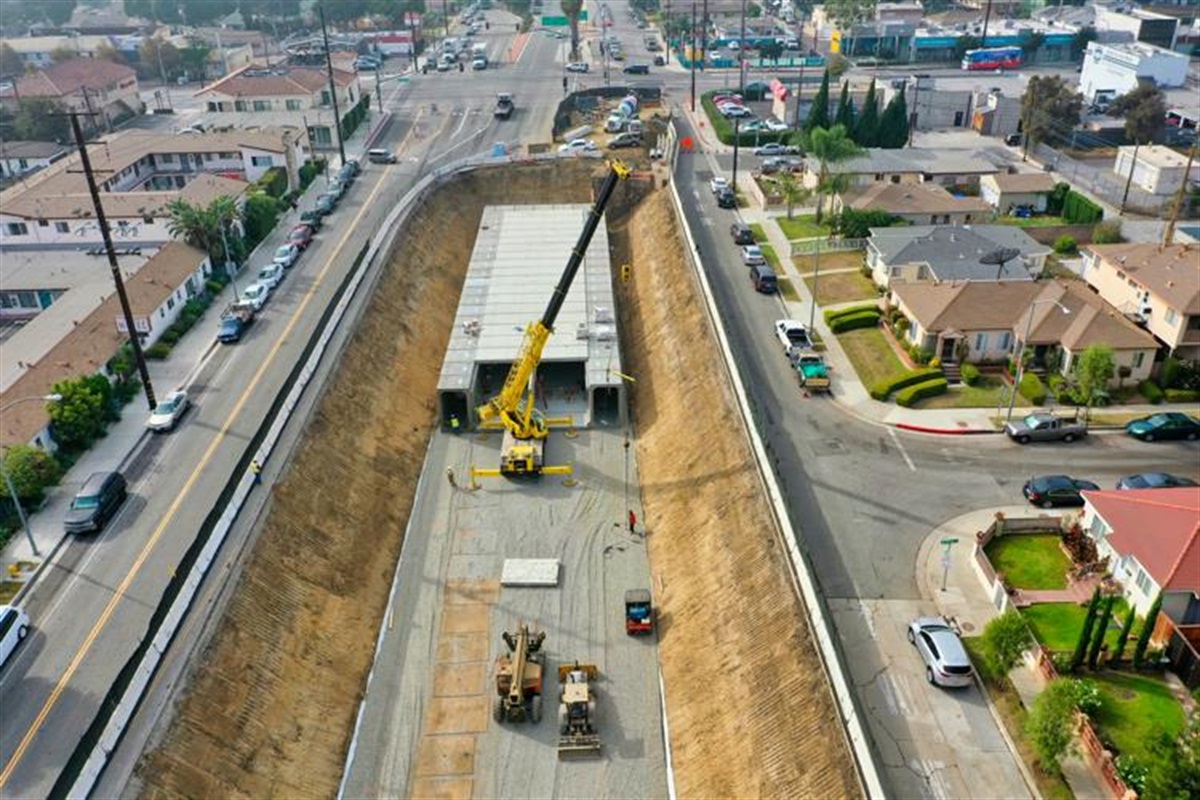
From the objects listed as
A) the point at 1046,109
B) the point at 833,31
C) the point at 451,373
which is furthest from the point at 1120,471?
the point at 833,31

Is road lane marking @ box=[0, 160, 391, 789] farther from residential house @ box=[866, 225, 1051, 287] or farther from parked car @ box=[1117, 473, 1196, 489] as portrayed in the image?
parked car @ box=[1117, 473, 1196, 489]

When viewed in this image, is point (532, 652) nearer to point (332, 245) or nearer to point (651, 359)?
point (651, 359)

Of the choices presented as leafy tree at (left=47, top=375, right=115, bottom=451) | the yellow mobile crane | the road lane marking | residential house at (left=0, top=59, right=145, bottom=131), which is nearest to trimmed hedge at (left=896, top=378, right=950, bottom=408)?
the yellow mobile crane

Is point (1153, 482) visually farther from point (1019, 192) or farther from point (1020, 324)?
point (1019, 192)

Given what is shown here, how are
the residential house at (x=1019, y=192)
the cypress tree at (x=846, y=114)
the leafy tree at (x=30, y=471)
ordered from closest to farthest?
the leafy tree at (x=30, y=471)
the residential house at (x=1019, y=192)
the cypress tree at (x=846, y=114)

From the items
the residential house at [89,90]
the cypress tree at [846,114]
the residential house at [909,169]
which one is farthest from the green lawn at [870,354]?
the residential house at [89,90]

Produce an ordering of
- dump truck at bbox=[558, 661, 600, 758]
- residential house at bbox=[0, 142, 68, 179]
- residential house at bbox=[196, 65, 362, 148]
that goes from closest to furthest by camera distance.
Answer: dump truck at bbox=[558, 661, 600, 758] < residential house at bbox=[0, 142, 68, 179] < residential house at bbox=[196, 65, 362, 148]

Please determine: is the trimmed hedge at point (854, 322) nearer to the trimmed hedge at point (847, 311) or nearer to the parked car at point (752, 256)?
the trimmed hedge at point (847, 311)
